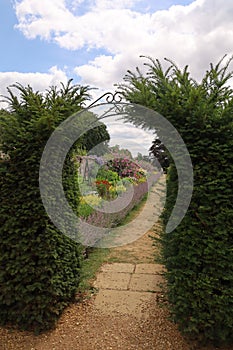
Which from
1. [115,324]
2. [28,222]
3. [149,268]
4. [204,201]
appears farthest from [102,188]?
[204,201]

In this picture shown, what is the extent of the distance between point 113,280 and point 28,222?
1.59 meters

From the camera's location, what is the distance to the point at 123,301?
304 cm

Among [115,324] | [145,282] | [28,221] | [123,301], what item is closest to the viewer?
[28,221]


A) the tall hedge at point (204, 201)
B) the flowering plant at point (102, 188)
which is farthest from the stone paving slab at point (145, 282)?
the flowering plant at point (102, 188)

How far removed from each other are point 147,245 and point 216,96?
11.2 feet

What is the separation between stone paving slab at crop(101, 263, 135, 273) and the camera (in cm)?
387

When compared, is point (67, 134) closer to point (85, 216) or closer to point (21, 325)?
point (21, 325)

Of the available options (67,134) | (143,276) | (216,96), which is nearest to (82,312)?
(143,276)

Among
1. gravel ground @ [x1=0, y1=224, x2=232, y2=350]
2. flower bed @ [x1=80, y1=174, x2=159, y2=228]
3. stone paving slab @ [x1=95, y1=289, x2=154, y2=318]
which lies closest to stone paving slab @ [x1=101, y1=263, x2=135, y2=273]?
stone paving slab @ [x1=95, y1=289, x2=154, y2=318]

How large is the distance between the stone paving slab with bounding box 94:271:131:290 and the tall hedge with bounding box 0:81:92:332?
93cm

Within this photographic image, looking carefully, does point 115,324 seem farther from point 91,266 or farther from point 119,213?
point 119,213

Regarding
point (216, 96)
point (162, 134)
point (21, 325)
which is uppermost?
point (216, 96)

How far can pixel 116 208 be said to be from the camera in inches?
252

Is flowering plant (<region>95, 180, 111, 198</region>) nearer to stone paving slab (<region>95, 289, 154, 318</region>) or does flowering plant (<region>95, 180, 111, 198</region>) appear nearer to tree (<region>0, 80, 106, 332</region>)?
stone paving slab (<region>95, 289, 154, 318</region>)
